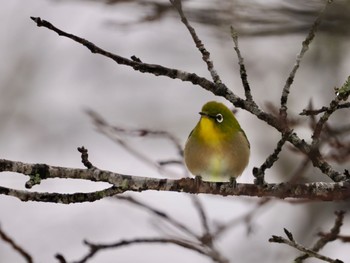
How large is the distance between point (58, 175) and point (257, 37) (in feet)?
9.11

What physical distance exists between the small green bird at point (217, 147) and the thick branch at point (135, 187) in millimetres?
1193

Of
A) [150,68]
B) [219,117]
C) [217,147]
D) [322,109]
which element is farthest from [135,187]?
[219,117]

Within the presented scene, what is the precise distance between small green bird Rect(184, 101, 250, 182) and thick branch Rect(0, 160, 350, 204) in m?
1.19

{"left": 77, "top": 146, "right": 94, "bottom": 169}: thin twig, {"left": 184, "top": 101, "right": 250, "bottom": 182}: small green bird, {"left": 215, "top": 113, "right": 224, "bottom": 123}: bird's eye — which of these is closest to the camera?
{"left": 77, "top": 146, "right": 94, "bottom": 169}: thin twig

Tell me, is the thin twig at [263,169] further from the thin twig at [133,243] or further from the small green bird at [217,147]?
the small green bird at [217,147]

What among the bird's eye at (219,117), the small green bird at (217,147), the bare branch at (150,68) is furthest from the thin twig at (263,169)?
the bird's eye at (219,117)

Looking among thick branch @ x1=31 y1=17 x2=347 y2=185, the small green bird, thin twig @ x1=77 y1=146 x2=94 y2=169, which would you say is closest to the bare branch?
thick branch @ x1=31 y1=17 x2=347 y2=185

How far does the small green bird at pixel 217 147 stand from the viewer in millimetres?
4410

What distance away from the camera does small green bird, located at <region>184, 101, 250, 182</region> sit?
4.41 meters

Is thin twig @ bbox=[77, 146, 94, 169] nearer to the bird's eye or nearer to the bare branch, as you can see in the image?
the bare branch

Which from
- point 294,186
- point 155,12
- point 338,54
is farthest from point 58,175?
point 338,54

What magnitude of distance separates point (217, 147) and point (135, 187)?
1.73 metres

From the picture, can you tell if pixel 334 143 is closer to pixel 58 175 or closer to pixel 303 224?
pixel 58 175

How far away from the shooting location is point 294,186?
10.1 feet
